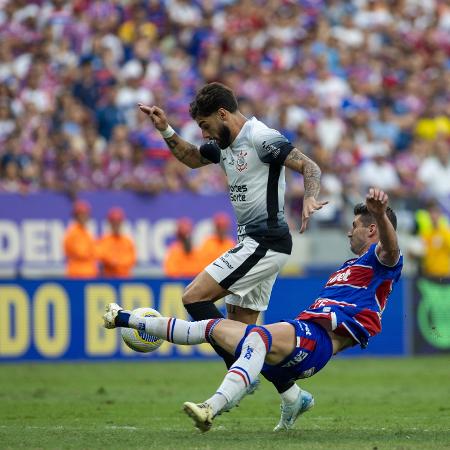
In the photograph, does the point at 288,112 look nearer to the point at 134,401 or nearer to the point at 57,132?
Answer: the point at 57,132

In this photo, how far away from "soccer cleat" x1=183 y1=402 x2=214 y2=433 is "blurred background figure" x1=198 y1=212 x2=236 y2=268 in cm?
1067

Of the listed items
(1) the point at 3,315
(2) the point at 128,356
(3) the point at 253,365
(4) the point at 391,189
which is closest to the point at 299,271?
(4) the point at 391,189

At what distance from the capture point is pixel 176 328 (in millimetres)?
8156

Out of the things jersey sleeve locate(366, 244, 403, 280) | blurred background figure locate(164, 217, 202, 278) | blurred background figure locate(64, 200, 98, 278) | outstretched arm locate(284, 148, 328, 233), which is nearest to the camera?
outstretched arm locate(284, 148, 328, 233)

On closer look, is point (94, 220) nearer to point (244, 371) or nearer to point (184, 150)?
point (184, 150)

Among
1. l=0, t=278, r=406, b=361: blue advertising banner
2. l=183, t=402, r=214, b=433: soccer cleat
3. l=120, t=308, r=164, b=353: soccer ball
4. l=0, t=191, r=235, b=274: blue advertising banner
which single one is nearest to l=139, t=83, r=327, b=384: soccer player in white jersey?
l=120, t=308, r=164, b=353: soccer ball

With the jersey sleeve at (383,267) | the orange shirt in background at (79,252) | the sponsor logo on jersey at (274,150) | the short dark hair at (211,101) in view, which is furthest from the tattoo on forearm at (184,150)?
the orange shirt in background at (79,252)

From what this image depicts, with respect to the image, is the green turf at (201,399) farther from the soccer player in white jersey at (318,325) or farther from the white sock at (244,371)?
the soccer player in white jersey at (318,325)

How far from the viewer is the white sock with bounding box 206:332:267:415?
761 centimetres

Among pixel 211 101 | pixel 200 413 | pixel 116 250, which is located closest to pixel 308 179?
pixel 211 101

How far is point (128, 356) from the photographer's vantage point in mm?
17453

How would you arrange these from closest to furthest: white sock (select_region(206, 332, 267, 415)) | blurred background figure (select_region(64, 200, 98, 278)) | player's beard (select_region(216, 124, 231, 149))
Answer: white sock (select_region(206, 332, 267, 415)), player's beard (select_region(216, 124, 231, 149)), blurred background figure (select_region(64, 200, 98, 278))

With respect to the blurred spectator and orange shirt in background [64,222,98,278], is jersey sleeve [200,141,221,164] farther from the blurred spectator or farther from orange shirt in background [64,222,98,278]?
the blurred spectator

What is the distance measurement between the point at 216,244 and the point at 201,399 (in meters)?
6.69
